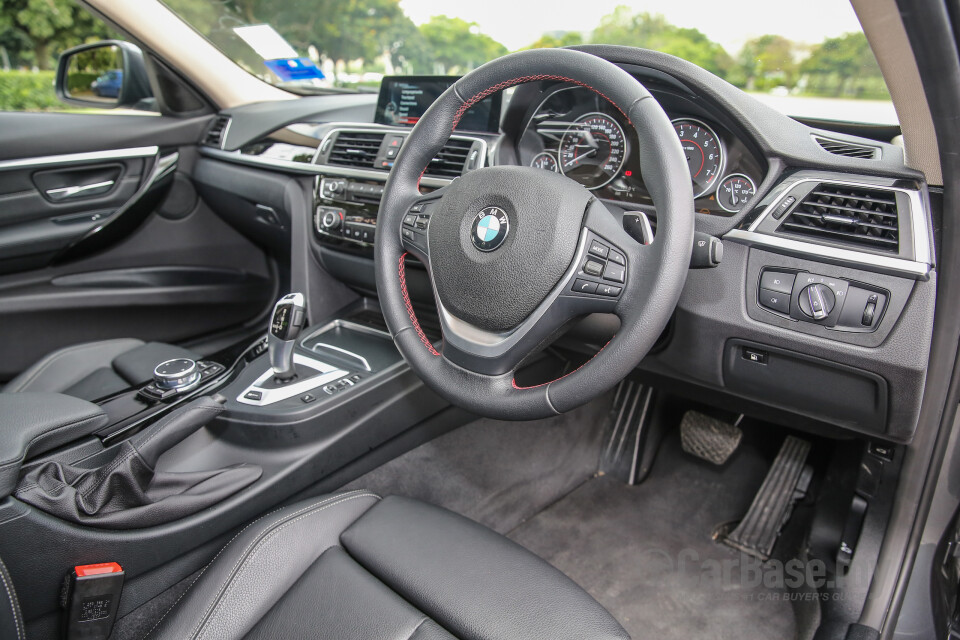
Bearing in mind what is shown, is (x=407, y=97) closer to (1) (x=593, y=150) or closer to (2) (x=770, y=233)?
(1) (x=593, y=150)

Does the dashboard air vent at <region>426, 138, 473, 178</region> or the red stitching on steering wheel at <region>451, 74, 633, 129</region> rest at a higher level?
the red stitching on steering wheel at <region>451, 74, 633, 129</region>

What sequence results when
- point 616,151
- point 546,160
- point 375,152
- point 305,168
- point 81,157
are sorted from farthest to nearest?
point 81,157
point 305,168
point 375,152
point 546,160
point 616,151

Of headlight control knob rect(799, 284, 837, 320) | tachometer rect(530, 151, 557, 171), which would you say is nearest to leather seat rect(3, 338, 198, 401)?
tachometer rect(530, 151, 557, 171)

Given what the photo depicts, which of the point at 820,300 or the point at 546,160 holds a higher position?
the point at 546,160

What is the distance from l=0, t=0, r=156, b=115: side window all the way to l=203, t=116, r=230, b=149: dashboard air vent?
0.70 feet

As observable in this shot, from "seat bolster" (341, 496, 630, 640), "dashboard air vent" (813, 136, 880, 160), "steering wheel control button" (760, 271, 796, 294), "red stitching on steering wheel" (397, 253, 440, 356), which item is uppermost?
"dashboard air vent" (813, 136, 880, 160)

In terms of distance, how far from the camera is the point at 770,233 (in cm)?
119

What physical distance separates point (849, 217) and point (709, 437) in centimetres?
108

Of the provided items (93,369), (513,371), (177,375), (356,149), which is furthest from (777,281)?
(93,369)

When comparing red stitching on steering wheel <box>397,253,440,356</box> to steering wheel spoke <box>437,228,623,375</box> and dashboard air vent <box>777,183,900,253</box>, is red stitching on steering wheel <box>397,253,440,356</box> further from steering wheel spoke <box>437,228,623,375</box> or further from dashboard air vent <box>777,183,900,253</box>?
dashboard air vent <box>777,183,900,253</box>

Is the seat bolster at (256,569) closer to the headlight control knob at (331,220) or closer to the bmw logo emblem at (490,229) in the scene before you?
the bmw logo emblem at (490,229)

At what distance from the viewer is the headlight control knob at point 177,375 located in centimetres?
153

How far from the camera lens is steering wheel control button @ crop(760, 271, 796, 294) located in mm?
1181

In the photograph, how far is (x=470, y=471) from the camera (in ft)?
6.07
